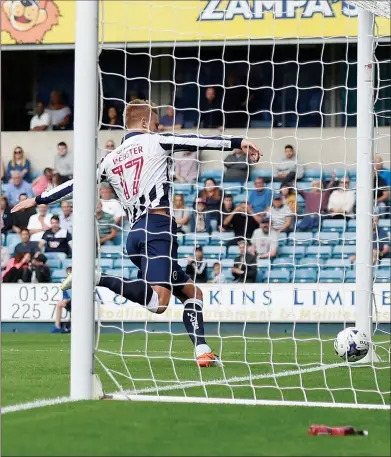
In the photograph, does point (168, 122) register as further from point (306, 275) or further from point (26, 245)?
point (306, 275)

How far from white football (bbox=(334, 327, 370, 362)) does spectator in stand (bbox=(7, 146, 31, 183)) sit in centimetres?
1194

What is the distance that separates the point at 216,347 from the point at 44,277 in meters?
6.15

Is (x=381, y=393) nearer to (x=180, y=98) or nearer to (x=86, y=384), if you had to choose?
(x=86, y=384)

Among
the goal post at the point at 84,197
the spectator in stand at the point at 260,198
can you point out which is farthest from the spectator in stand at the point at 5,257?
the goal post at the point at 84,197

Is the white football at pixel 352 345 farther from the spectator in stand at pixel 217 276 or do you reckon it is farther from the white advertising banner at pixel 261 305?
the spectator in stand at pixel 217 276

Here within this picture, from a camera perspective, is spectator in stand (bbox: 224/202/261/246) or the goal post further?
spectator in stand (bbox: 224/202/261/246)

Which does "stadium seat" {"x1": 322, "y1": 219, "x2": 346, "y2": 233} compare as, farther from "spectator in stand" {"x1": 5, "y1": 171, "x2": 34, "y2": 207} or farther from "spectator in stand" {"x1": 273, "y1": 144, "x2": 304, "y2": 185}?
"spectator in stand" {"x1": 5, "y1": 171, "x2": 34, "y2": 207}

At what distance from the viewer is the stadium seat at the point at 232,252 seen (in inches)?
690

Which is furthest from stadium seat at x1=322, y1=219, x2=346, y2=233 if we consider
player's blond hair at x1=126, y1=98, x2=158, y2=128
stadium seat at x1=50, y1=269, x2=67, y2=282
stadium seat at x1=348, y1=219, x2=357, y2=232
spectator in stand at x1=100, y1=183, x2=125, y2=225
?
player's blond hair at x1=126, y1=98, x2=158, y2=128

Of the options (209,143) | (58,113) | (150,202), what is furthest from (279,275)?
(209,143)

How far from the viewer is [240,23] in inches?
776

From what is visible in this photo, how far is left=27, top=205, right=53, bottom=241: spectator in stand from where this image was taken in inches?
729

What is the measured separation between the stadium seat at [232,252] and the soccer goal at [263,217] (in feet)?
0.07

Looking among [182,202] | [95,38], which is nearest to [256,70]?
[182,202]
